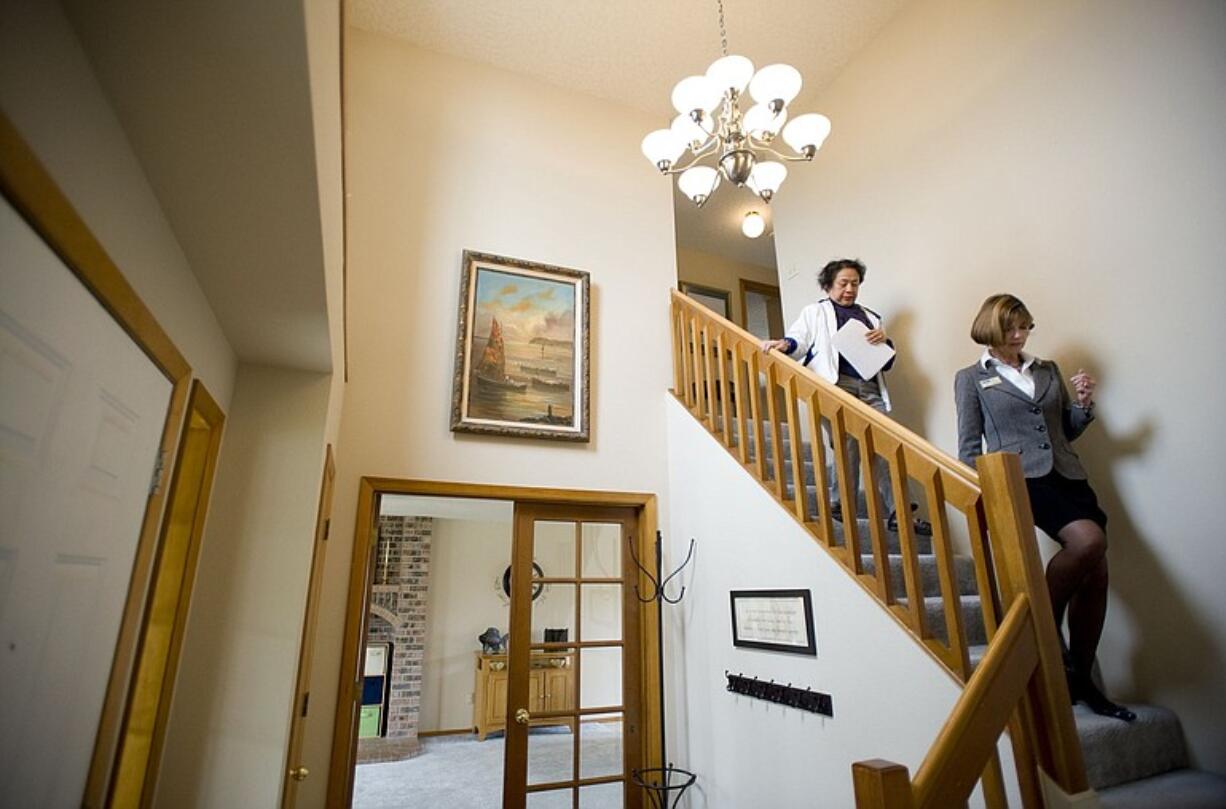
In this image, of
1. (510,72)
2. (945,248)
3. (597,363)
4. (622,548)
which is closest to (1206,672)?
(945,248)

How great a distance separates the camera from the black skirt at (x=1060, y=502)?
2.10 m

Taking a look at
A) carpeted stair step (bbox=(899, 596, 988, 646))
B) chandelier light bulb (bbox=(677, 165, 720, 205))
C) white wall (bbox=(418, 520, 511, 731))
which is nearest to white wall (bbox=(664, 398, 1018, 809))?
carpeted stair step (bbox=(899, 596, 988, 646))

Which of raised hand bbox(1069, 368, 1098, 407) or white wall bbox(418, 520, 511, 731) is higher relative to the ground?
raised hand bbox(1069, 368, 1098, 407)

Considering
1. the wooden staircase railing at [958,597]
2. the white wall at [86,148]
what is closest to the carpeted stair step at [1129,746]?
the wooden staircase railing at [958,597]

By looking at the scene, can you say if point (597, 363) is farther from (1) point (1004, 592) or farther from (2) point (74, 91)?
(2) point (74, 91)

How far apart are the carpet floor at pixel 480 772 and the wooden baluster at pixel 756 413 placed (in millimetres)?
1703

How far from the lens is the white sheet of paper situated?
10.1 ft

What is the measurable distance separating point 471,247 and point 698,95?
1734mm

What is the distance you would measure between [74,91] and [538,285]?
294 centimetres

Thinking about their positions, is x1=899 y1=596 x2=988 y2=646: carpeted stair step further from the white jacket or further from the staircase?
the white jacket

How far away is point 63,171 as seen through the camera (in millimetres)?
891

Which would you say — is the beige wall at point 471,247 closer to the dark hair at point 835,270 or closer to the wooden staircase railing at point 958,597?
the dark hair at point 835,270

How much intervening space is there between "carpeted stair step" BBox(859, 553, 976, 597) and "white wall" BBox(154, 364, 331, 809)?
2078 millimetres

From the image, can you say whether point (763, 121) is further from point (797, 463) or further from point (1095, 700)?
point (1095, 700)
